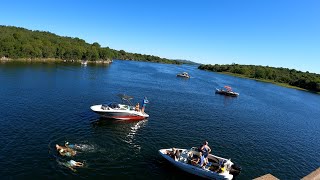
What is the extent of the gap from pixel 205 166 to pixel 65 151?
18189 millimetres

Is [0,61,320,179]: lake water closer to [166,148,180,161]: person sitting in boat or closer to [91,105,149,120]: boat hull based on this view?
[91,105,149,120]: boat hull

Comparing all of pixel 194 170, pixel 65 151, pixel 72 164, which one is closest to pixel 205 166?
pixel 194 170

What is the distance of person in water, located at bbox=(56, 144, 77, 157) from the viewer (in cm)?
3382

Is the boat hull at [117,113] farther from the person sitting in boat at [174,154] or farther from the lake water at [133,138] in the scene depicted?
the person sitting in boat at [174,154]

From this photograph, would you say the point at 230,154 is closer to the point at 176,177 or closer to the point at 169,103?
the point at 176,177

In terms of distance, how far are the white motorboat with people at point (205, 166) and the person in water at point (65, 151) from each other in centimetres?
1156

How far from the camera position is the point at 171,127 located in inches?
2030

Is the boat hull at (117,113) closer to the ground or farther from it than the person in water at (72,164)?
farther from it

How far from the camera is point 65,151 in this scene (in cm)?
3450

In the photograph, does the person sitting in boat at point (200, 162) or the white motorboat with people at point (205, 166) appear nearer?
the white motorboat with people at point (205, 166)

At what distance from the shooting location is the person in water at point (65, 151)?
111 ft

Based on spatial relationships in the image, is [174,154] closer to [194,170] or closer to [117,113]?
[194,170]

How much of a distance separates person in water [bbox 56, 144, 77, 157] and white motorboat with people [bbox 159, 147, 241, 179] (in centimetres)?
1156

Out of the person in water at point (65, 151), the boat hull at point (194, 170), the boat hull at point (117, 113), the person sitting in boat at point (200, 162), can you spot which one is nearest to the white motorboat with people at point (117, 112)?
the boat hull at point (117, 113)
